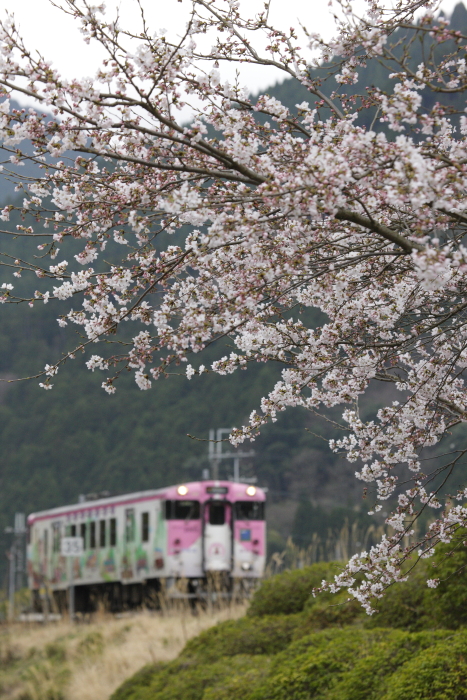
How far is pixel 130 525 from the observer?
790 inches

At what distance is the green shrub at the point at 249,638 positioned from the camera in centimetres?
769

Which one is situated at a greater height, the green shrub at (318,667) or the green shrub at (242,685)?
the green shrub at (318,667)

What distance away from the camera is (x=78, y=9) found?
420cm

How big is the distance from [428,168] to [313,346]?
5.46 ft

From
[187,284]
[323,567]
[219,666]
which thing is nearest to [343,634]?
[219,666]

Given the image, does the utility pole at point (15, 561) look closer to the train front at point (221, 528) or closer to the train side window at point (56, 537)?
the train side window at point (56, 537)

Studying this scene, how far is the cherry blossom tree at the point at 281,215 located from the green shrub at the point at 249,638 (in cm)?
289

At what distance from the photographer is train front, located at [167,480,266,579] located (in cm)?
1922

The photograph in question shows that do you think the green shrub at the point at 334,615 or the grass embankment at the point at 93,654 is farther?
the grass embankment at the point at 93,654

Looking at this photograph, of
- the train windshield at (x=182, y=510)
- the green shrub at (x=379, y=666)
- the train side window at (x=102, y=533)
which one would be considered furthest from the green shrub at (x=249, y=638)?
the train side window at (x=102, y=533)

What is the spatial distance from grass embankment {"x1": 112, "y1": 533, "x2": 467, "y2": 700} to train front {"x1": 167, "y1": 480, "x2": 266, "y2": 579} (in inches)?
410

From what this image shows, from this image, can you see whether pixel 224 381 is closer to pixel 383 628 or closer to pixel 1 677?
pixel 1 677

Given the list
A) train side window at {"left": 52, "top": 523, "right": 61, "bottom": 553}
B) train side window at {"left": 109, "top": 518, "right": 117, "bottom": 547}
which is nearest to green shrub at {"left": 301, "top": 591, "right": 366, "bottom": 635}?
train side window at {"left": 109, "top": 518, "right": 117, "bottom": 547}

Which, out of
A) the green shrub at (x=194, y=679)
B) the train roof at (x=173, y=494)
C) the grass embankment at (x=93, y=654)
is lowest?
the grass embankment at (x=93, y=654)
